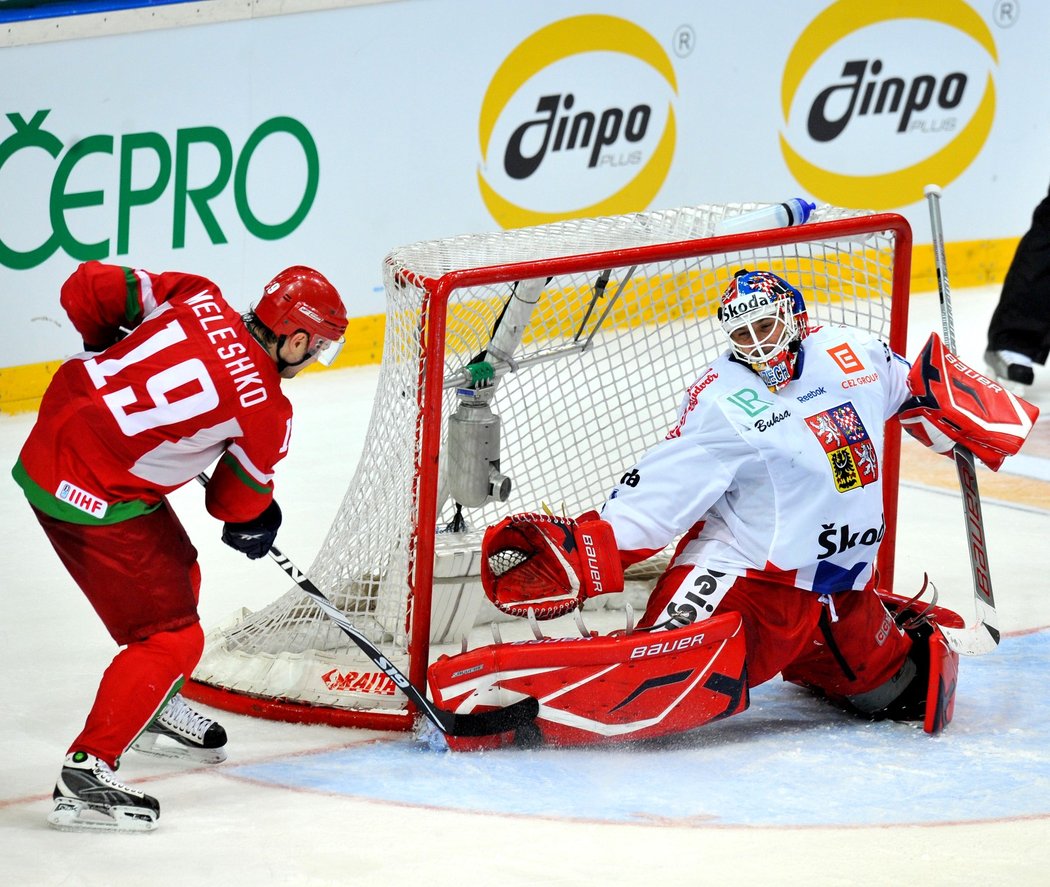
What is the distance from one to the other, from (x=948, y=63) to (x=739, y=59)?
40.8 inches

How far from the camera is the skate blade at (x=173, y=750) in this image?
350 centimetres

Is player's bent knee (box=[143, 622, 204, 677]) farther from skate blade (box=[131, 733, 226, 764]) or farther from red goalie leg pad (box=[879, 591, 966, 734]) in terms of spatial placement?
red goalie leg pad (box=[879, 591, 966, 734])

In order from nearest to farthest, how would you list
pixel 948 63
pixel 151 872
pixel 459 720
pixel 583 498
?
1. pixel 151 872
2. pixel 459 720
3. pixel 583 498
4. pixel 948 63

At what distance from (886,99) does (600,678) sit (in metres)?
4.61

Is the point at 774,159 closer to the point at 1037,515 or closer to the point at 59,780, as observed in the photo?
the point at 1037,515

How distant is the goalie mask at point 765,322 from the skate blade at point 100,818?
1418 mm

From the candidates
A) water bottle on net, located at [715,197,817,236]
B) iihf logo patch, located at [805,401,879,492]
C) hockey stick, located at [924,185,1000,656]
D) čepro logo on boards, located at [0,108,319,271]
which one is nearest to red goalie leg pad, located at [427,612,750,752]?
iihf logo patch, located at [805,401,879,492]

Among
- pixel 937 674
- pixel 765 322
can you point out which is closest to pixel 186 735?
pixel 765 322

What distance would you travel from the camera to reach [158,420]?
3.14 metres

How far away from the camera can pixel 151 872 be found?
2959mm

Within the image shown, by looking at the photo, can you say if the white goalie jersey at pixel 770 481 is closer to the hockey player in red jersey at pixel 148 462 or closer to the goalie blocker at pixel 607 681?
the goalie blocker at pixel 607 681

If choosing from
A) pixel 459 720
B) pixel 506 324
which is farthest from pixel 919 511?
pixel 459 720

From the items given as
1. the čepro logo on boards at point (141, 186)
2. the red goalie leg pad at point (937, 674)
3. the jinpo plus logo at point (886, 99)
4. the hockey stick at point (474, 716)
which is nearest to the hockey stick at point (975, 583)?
the red goalie leg pad at point (937, 674)

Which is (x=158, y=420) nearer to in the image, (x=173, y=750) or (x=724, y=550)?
(x=173, y=750)
